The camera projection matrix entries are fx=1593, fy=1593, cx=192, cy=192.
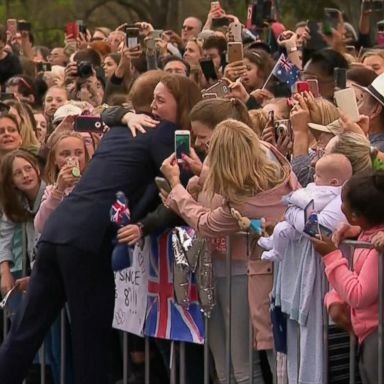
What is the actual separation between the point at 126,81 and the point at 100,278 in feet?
15.1

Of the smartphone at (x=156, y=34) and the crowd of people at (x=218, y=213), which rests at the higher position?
the crowd of people at (x=218, y=213)

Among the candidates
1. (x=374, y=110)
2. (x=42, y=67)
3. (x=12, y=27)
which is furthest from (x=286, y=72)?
(x=12, y=27)

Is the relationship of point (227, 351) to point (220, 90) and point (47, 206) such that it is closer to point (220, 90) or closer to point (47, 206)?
point (47, 206)

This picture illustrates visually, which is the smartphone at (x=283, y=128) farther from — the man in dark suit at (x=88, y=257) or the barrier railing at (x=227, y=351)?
the barrier railing at (x=227, y=351)

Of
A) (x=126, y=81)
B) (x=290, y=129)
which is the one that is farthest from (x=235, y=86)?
(x=126, y=81)

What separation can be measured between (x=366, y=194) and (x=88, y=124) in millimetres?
2821

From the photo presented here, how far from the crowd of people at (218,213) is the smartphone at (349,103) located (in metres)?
0.01

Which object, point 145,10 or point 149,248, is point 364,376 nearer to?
point 149,248

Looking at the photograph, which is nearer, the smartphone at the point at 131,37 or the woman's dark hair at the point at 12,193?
the woman's dark hair at the point at 12,193

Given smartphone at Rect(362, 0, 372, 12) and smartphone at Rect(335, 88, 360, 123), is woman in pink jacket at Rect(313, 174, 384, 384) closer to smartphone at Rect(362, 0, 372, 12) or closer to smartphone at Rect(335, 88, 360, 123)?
smartphone at Rect(335, 88, 360, 123)

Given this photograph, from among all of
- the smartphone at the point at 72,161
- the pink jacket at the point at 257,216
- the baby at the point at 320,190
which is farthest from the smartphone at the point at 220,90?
the baby at the point at 320,190

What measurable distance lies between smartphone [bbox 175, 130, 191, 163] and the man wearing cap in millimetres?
1016

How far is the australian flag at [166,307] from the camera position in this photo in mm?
8797

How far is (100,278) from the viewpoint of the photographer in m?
9.10
